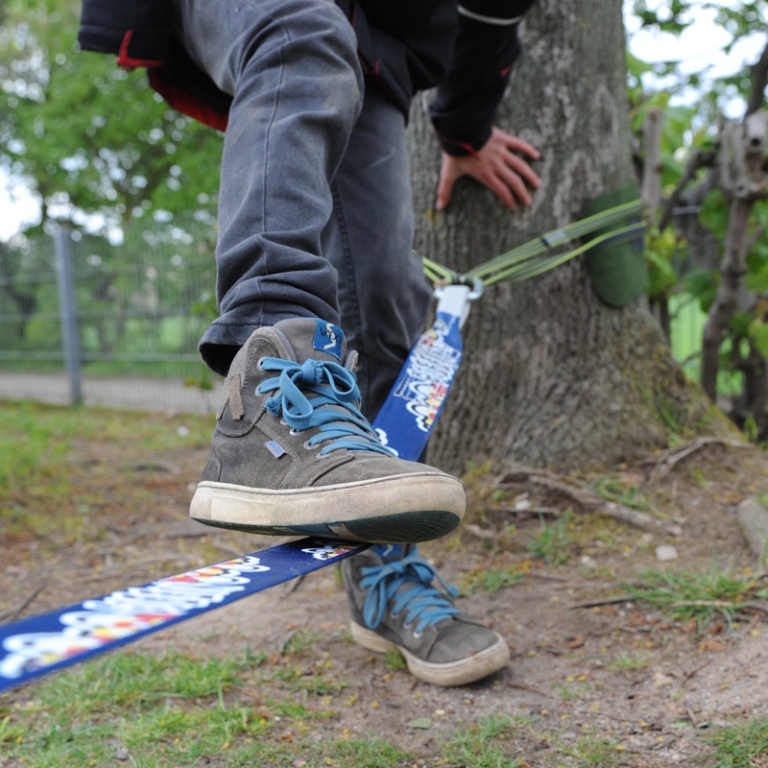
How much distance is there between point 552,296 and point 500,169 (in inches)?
15.9

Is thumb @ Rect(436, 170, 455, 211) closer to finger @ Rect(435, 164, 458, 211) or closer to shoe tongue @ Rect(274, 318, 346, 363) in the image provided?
finger @ Rect(435, 164, 458, 211)

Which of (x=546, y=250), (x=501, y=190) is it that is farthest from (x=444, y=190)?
(x=546, y=250)

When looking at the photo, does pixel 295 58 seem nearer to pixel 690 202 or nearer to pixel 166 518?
pixel 166 518

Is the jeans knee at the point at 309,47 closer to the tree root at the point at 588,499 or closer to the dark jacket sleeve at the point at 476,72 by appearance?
the dark jacket sleeve at the point at 476,72

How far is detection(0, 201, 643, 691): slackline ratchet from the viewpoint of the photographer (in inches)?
27.2

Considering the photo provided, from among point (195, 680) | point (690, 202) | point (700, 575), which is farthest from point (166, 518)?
point (690, 202)

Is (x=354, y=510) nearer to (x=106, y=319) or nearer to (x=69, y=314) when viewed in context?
(x=106, y=319)

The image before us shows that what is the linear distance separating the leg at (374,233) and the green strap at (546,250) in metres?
0.35

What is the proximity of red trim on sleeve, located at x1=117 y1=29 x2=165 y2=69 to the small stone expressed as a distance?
1597 mm

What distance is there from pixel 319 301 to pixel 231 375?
0.17 metres

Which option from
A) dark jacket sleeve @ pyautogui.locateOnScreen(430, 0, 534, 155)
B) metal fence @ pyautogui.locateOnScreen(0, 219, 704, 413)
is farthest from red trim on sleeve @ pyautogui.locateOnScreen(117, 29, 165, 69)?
metal fence @ pyautogui.locateOnScreen(0, 219, 704, 413)

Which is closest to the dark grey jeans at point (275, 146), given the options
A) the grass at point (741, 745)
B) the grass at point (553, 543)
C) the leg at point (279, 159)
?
the leg at point (279, 159)

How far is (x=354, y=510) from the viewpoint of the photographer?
1.01 meters

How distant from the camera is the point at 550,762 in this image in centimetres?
127
